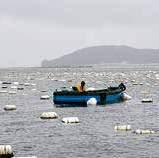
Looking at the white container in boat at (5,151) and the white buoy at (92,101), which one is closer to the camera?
the white container in boat at (5,151)

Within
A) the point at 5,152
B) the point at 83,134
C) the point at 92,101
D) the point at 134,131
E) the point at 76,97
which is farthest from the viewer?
the point at 92,101

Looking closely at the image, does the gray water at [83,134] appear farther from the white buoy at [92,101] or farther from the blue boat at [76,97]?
the white buoy at [92,101]

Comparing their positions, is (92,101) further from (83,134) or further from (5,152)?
(5,152)

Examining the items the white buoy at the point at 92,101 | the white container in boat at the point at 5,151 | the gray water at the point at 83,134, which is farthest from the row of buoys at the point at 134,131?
the white buoy at the point at 92,101

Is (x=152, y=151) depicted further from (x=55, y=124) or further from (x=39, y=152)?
(x=55, y=124)

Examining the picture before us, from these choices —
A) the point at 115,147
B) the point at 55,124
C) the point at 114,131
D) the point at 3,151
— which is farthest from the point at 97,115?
the point at 3,151

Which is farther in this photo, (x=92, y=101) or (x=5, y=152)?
(x=92, y=101)

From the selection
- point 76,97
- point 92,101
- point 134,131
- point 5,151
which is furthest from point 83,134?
point 92,101

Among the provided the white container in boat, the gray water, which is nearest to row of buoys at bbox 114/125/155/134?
the gray water

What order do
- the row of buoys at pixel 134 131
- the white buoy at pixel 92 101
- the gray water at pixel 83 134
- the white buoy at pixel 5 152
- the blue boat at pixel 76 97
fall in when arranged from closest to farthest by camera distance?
the white buoy at pixel 5 152
the gray water at pixel 83 134
the row of buoys at pixel 134 131
the blue boat at pixel 76 97
the white buoy at pixel 92 101

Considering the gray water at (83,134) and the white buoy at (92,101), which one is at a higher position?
the white buoy at (92,101)

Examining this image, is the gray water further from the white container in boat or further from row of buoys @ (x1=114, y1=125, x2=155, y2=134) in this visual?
the white container in boat

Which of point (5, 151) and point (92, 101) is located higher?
point (92, 101)

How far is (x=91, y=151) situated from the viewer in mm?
43406
